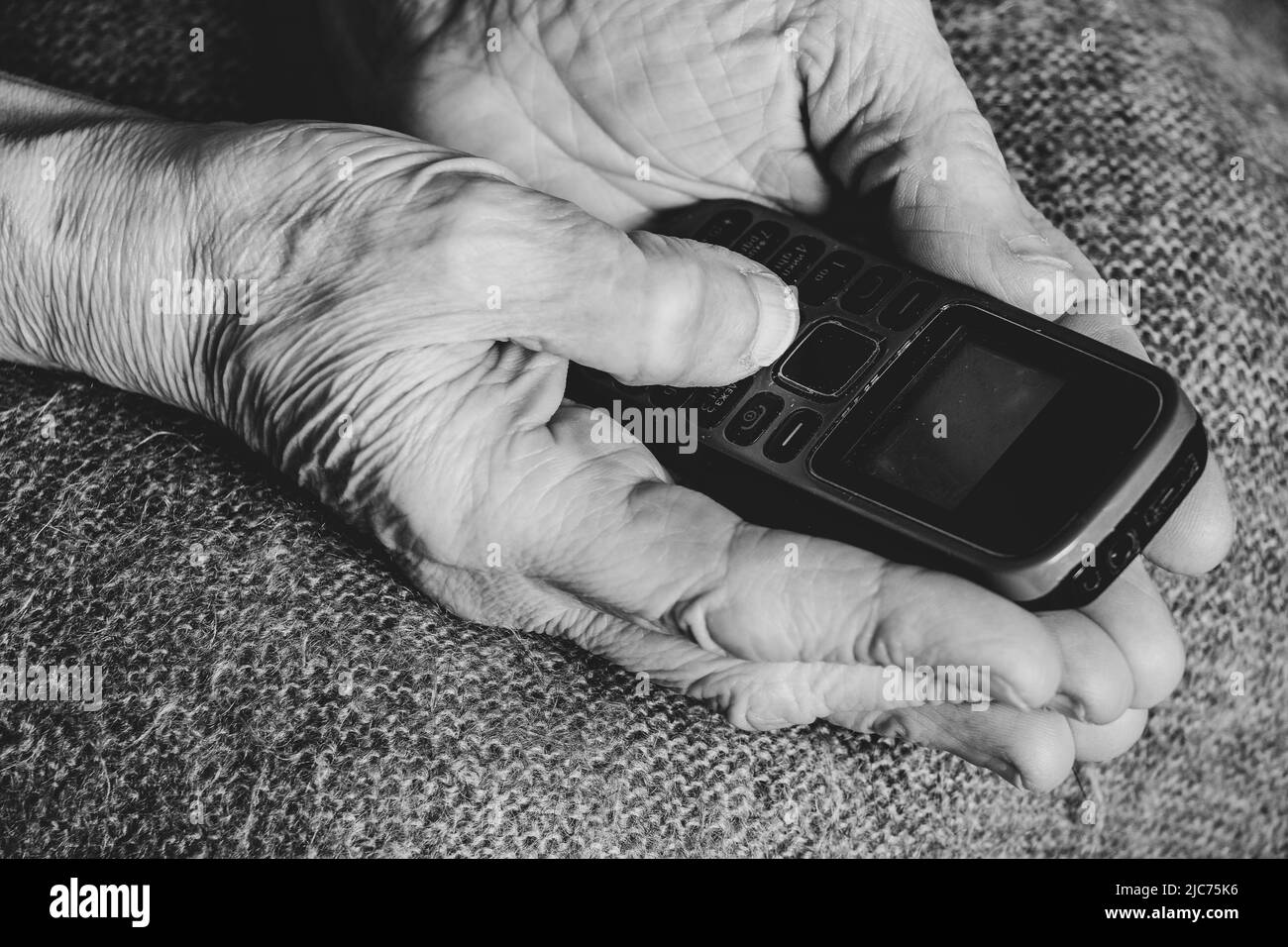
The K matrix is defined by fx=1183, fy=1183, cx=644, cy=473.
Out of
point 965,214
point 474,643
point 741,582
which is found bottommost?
point 474,643

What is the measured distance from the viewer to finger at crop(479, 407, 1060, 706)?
0.45 meters

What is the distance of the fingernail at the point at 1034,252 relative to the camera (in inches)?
22.4

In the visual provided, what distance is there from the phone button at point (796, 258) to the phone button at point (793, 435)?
83mm

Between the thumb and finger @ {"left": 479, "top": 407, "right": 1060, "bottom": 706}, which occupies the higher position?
the thumb

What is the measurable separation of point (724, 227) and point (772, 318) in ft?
0.34

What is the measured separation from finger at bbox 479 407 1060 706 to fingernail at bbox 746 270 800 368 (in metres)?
0.08

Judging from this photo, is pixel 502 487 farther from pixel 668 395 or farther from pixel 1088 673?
pixel 1088 673

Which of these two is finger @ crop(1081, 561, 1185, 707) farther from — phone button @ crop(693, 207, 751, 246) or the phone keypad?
phone button @ crop(693, 207, 751, 246)

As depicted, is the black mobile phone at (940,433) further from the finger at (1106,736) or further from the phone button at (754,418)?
the finger at (1106,736)

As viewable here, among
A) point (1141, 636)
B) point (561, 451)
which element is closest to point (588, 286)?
point (561, 451)

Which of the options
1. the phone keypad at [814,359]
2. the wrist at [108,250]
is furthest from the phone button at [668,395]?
the wrist at [108,250]

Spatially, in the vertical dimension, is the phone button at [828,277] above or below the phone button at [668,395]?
above

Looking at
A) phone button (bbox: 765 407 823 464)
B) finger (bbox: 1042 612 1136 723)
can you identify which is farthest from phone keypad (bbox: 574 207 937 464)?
finger (bbox: 1042 612 1136 723)

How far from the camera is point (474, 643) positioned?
570mm
